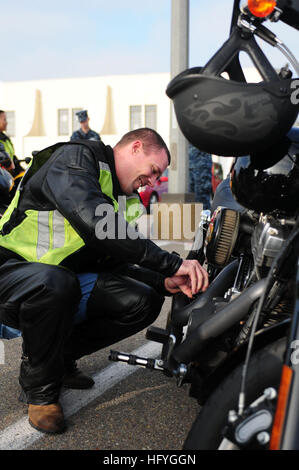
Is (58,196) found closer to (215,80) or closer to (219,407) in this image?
(215,80)

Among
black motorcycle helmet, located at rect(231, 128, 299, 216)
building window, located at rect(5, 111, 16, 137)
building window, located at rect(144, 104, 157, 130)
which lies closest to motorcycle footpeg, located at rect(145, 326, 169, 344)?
black motorcycle helmet, located at rect(231, 128, 299, 216)

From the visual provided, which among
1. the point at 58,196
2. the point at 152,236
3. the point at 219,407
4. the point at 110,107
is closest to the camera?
the point at 219,407

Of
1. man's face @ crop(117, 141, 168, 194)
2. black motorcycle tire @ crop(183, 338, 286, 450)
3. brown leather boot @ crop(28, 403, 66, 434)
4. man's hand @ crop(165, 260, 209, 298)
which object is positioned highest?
man's face @ crop(117, 141, 168, 194)

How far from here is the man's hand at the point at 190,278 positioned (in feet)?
5.90

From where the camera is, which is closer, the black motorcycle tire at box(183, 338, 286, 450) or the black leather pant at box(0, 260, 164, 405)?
the black motorcycle tire at box(183, 338, 286, 450)

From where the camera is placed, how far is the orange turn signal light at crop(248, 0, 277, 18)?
1290 mm

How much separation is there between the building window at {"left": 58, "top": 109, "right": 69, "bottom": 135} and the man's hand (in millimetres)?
27759

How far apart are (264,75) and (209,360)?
2.81 feet

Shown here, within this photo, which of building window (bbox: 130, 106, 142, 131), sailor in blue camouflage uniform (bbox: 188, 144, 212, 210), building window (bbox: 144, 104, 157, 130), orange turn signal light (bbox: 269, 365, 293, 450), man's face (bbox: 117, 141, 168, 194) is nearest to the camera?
orange turn signal light (bbox: 269, 365, 293, 450)

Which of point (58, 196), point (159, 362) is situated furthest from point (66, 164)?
point (159, 362)

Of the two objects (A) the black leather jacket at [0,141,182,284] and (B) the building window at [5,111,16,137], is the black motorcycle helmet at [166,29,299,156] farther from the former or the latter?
(B) the building window at [5,111,16,137]

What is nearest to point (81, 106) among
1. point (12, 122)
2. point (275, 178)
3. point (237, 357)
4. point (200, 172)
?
point (12, 122)

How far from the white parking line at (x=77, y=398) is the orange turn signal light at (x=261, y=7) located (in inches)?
62.7

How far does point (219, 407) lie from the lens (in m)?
1.27
